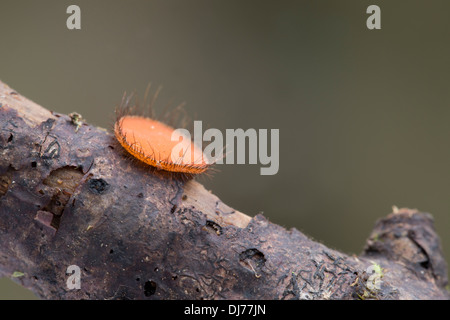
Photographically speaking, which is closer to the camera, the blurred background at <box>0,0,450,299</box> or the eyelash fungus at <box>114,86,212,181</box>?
the eyelash fungus at <box>114,86,212,181</box>

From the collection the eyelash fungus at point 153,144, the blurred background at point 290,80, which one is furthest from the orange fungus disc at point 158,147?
the blurred background at point 290,80

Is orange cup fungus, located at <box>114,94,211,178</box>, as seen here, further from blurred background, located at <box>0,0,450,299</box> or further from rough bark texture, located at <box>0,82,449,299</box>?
blurred background, located at <box>0,0,450,299</box>

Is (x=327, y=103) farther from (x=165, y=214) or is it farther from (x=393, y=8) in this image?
(x=165, y=214)

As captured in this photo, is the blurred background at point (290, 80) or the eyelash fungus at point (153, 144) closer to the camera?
the eyelash fungus at point (153, 144)

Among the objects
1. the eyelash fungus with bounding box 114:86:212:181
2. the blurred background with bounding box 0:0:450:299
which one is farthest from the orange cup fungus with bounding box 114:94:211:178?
the blurred background with bounding box 0:0:450:299

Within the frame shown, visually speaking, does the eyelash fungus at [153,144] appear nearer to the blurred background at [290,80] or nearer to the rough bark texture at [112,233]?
the rough bark texture at [112,233]

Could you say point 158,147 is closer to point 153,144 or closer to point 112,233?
point 153,144
